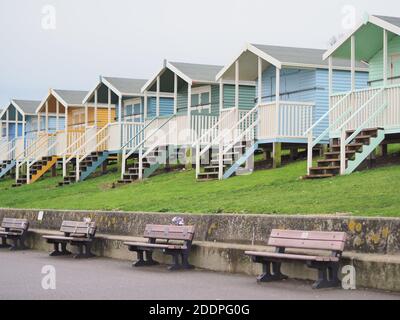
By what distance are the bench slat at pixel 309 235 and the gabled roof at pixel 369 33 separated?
429 inches

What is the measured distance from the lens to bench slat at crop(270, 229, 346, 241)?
38.4 feet

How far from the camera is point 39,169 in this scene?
38.6 meters

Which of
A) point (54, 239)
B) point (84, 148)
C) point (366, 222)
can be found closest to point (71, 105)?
point (84, 148)

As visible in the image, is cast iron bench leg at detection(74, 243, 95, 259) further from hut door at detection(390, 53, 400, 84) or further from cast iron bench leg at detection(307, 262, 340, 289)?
hut door at detection(390, 53, 400, 84)

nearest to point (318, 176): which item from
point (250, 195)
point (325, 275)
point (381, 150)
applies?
point (250, 195)

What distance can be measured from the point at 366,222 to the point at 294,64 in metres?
14.9

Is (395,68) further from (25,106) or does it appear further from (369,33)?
(25,106)

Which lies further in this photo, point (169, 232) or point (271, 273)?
point (169, 232)

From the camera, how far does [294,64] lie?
26406 mm

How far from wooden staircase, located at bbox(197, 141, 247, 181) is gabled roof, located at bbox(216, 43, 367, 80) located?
9.16 feet

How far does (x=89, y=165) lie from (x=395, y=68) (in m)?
15.3

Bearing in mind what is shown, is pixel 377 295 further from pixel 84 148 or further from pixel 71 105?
pixel 71 105

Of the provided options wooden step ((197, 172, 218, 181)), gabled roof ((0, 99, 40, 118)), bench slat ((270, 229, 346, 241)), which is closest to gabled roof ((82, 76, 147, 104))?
wooden step ((197, 172, 218, 181))

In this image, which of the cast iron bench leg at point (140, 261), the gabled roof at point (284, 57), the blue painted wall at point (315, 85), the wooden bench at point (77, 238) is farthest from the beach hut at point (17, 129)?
the cast iron bench leg at point (140, 261)
